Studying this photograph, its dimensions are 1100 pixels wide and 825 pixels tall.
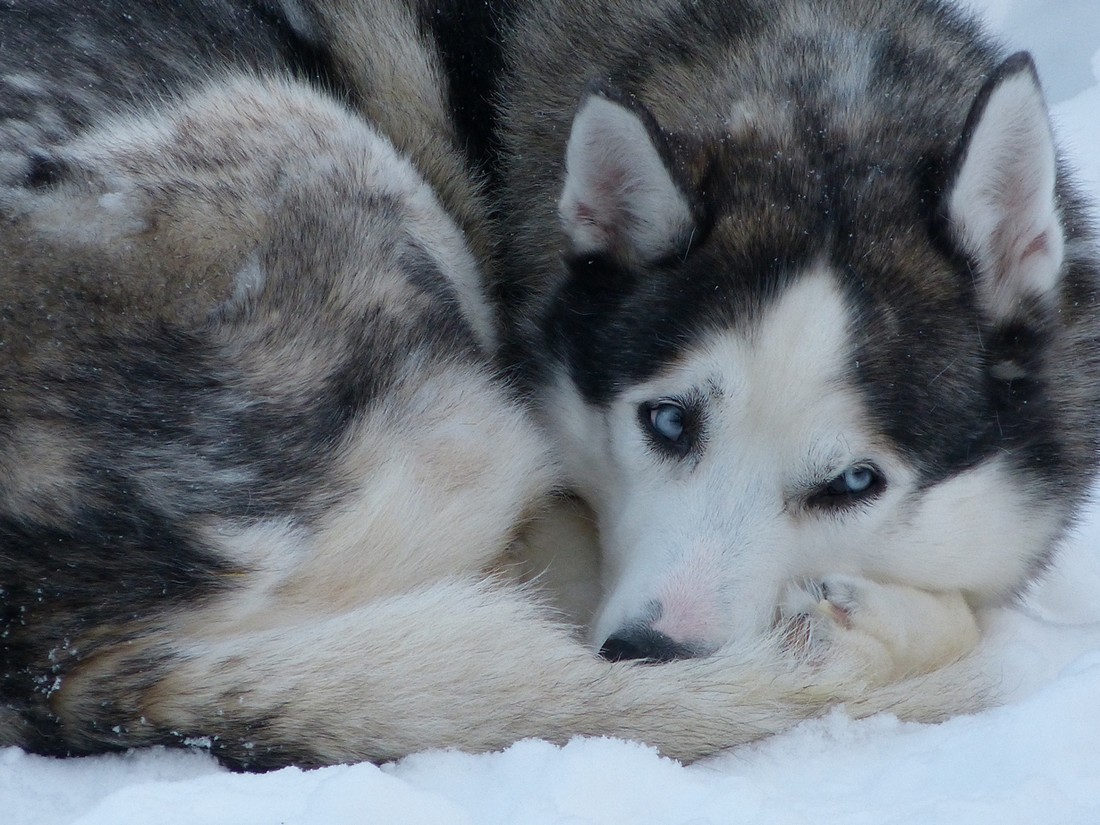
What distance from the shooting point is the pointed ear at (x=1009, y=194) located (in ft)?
6.66

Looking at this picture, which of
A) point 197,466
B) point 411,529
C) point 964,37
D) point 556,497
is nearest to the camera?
point 197,466

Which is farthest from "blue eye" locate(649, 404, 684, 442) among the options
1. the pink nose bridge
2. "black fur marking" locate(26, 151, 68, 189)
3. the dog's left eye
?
"black fur marking" locate(26, 151, 68, 189)

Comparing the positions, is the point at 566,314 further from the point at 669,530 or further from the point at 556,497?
the point at 669,530

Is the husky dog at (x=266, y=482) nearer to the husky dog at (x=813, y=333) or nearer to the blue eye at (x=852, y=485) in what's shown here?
the husky dog at (x=813, y=333)

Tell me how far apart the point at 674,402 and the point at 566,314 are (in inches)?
15.8

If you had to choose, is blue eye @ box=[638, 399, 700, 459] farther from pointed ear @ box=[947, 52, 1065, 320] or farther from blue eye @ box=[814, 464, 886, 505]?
pointed ear @ box=[947, 52, 1065, 320]

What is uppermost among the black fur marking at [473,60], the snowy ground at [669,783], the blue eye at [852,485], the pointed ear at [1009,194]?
the pointed ear at [1009,194]

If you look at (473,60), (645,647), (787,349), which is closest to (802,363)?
(787,349)

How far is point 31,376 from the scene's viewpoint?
6.07 ft

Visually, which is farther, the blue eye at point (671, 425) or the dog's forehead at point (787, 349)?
the blue eye at point (671, 425)

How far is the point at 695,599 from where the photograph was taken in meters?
2.05

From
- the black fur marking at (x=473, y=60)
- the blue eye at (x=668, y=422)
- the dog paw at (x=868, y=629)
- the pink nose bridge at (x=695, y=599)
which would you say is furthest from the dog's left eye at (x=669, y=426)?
the black fur marking at (x=473, y=60)

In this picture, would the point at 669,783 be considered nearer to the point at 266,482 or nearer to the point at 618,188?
the point at 266,482

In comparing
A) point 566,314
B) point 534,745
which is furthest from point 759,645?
point 566,314
